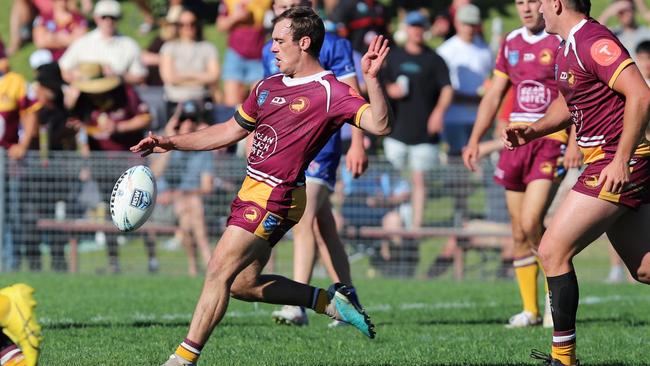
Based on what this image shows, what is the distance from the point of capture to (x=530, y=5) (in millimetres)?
9461

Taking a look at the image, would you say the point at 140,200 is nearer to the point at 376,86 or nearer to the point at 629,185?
the point at 376,86

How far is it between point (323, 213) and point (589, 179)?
325cm

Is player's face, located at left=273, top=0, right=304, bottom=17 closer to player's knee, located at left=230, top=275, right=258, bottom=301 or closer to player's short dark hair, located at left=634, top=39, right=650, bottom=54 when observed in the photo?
player's knee, located at left=230, top=275, right=258, bottom=301

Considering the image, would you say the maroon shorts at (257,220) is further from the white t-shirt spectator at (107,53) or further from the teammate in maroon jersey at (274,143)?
the white t-shirt spectator at (107,53)

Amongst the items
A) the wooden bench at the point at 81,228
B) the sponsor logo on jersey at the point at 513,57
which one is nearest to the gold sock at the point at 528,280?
the sponsor logo on jersey at the point at 513,57

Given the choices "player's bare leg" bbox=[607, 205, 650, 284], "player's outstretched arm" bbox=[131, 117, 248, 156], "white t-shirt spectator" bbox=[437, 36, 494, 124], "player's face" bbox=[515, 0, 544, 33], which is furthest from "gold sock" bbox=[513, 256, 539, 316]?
"white t-shirt spectator" bbox=[437, 36, 494, 124]

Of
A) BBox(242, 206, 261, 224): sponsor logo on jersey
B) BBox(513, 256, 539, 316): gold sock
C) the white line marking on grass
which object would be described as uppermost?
BBox(242, 206, 261, 224): sponsor logo on jersey

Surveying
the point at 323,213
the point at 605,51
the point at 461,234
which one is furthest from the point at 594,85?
the point at 461,234

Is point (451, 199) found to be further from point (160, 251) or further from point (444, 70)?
point (160, 251)

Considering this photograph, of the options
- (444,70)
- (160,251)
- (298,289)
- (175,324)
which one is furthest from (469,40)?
(298,289)

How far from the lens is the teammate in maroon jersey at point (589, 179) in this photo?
6.81 metres

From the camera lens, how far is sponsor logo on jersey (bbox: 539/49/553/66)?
31.5 feet

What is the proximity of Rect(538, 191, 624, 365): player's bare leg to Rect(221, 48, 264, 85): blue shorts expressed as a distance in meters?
10.6

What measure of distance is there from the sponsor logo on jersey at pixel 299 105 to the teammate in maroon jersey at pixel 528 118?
2.97 m
